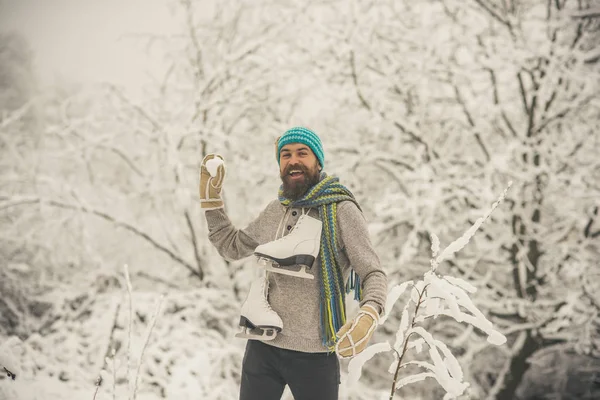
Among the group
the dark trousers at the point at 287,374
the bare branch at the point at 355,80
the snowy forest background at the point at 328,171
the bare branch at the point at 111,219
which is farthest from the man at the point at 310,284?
the bare branch at the point at 111,219

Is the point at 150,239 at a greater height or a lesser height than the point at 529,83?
lesser

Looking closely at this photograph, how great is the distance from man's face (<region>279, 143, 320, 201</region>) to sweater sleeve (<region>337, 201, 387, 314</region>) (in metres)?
0.18

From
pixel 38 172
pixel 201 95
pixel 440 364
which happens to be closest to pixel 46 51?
pixel 38 172

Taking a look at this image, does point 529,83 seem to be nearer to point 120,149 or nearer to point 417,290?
point 417,290

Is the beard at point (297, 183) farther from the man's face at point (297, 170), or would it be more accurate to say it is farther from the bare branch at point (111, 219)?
the bare branch at point (111, 219)

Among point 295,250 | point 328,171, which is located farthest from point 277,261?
point 328,171

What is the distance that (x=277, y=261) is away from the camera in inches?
55.2

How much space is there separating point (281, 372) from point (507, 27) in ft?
15.6

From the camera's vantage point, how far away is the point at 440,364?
43.8 inches

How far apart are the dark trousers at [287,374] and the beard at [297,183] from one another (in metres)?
0.63

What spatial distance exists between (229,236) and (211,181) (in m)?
0.27

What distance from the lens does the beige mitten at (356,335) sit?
1.16 meters

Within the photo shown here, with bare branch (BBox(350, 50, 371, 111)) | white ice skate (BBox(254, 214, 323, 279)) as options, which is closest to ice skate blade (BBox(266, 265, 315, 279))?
white ice skate (BBox(254, 214, 323, 279))

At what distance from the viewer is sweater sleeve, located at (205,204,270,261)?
5.64 feet
